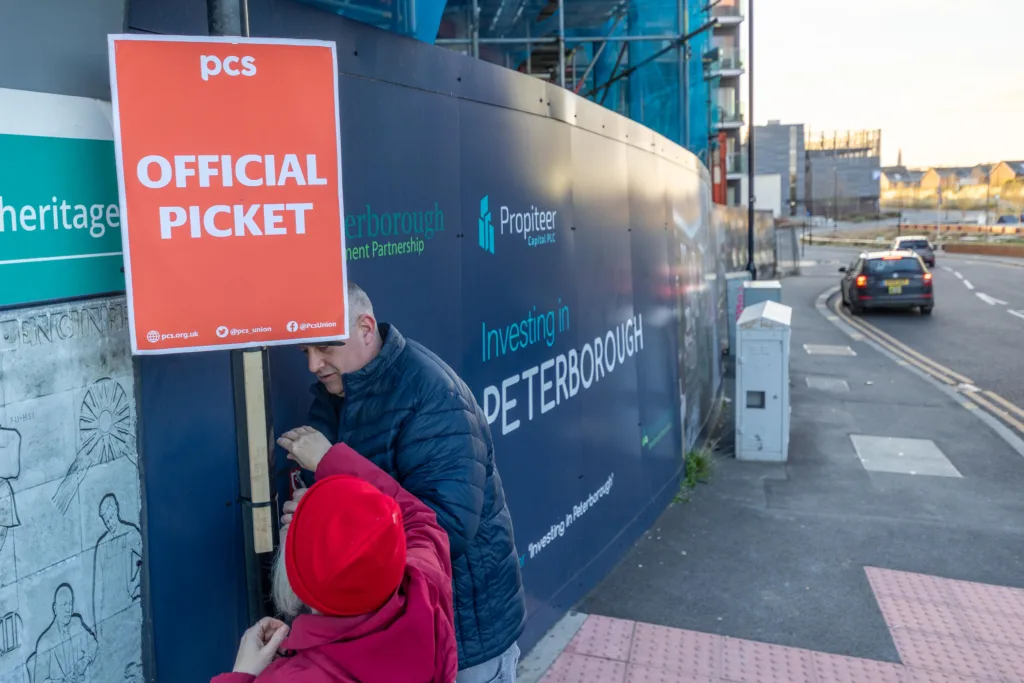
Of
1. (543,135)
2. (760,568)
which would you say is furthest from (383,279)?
(760,568)

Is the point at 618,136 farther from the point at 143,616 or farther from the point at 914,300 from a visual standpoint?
the point at 914,300

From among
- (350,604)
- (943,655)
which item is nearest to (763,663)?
(943,655)

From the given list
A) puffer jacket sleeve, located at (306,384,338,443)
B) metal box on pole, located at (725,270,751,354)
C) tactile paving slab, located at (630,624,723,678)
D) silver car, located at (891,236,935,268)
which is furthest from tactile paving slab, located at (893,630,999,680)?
silver car, located at (891,236,935,268)

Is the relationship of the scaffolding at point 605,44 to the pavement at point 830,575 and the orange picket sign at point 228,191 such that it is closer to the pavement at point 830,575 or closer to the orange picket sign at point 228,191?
the pavement at point 830,575

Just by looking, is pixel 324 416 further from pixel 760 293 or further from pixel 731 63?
pixel 731 63

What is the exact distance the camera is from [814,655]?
16.2ft

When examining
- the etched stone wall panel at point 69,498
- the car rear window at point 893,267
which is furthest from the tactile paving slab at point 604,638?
the car rear window at point 893,267

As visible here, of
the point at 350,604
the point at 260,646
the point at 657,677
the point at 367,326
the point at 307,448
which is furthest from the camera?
the point at 657,677

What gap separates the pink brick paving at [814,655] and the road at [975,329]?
23.8ft

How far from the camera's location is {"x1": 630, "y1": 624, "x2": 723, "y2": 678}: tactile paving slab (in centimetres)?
479

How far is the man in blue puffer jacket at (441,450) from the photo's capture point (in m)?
2.55

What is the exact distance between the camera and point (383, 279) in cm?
357

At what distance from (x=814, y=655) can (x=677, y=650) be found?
2.34ft

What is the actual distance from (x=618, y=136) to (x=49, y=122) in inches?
174
